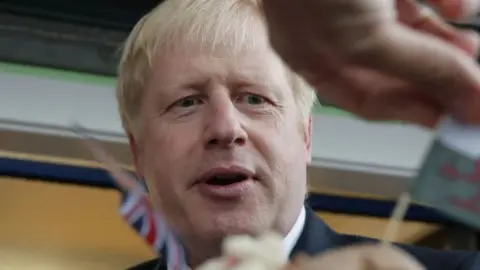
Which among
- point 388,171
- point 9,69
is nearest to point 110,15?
point 9,69

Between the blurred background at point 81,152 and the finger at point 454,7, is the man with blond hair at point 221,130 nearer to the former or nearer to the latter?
the finger at point 454,7

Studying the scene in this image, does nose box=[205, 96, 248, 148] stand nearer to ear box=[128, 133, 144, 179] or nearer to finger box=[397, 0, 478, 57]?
ear box=[128, 133, 144, 179]

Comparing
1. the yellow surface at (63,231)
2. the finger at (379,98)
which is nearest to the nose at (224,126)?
the finger at (379,98)

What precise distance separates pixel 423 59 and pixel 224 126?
48cm

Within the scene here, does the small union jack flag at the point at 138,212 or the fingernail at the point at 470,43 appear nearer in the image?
the fingernail at the point at 470,43

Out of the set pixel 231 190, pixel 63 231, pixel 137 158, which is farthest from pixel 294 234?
pixel 63 231

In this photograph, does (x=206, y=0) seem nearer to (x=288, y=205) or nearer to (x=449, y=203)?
(x=288, y=205)

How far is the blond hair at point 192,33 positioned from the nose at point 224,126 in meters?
0.08

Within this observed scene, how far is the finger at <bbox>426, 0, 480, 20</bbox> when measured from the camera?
0.44 m

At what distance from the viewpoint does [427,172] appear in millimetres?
419

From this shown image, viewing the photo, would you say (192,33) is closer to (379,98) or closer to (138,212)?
(138,212)

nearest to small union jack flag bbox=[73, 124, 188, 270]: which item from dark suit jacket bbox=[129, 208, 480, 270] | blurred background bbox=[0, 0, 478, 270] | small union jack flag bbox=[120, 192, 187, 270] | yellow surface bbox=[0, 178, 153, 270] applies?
small union jack flag bbox=[120, 192, 187, 270]

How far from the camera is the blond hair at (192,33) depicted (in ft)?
3.17

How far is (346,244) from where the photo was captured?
2.90 ft
